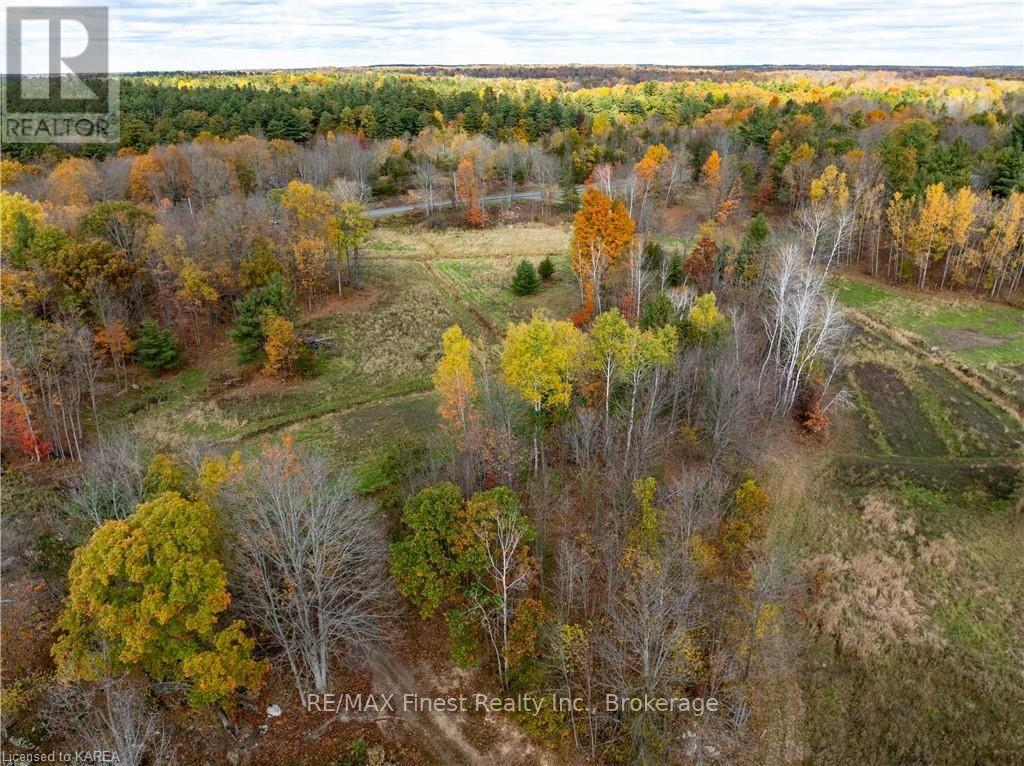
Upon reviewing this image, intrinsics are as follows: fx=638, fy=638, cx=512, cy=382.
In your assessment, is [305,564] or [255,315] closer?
[305,564]

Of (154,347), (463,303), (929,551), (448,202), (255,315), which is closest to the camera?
(929,551)

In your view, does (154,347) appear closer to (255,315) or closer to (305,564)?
(255,315)

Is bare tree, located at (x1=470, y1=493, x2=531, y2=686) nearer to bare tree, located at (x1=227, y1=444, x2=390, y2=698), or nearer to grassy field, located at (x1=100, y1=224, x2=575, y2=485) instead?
bare tree, located at (x1=227, y1=444, x2=390, y2=698)

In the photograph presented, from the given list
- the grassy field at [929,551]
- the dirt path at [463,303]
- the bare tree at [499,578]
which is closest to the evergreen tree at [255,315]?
the dirt path at [463,303]

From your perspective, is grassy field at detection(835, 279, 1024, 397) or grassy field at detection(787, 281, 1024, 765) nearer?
grassy field at detection(787, 281, 1024, 765)

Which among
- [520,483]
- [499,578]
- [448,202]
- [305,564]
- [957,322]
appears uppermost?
[448,202]

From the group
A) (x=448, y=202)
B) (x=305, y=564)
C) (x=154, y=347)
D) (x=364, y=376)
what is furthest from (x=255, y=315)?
(x=448, y=202)

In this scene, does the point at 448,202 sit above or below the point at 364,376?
above

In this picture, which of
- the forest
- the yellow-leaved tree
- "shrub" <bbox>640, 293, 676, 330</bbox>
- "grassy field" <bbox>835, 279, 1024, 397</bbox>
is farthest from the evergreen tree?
"grassy field" <bbox>835, 279, 1024, 397</bbox>
